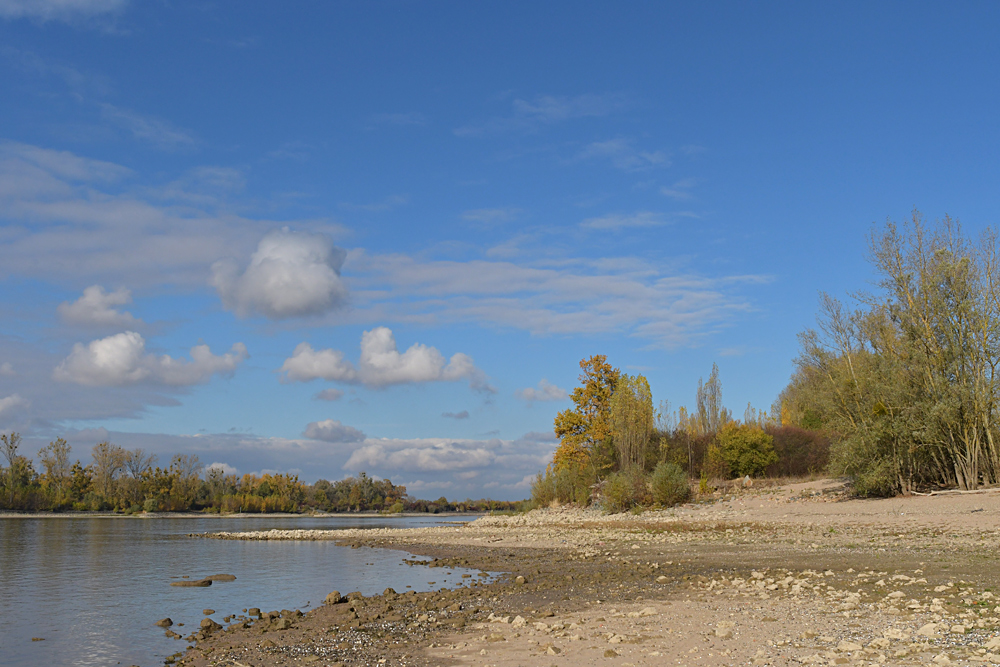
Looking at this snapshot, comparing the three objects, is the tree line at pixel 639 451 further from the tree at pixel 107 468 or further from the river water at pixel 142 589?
the tree at pixel 107 468

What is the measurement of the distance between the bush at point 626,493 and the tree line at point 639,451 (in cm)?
6

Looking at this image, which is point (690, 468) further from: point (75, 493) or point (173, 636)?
point (75, 493)

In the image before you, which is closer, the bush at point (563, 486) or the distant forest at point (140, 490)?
the bush at point (563, 486)

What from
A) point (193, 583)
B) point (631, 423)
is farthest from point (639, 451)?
point (193, 583)

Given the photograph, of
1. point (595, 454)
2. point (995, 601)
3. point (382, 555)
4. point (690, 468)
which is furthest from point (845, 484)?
point (995, 601)

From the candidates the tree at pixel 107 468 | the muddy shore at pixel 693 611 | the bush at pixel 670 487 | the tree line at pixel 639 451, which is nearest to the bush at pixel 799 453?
the tree line at pixel 639 451

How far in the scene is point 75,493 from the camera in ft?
344

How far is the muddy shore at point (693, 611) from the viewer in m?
8.23

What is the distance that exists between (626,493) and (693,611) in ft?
100

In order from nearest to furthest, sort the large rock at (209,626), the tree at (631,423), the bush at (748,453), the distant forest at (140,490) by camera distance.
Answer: the large rock at (209,626) → the bush at (748,453) → the tree at (631,423) → the distant forest at (140,490)

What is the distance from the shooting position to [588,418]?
5431 centimetres

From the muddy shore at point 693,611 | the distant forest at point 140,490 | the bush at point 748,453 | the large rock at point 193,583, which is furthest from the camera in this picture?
the distant forest at point 140,490

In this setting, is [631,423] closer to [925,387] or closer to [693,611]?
[925,387]

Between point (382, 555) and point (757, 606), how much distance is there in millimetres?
21053
